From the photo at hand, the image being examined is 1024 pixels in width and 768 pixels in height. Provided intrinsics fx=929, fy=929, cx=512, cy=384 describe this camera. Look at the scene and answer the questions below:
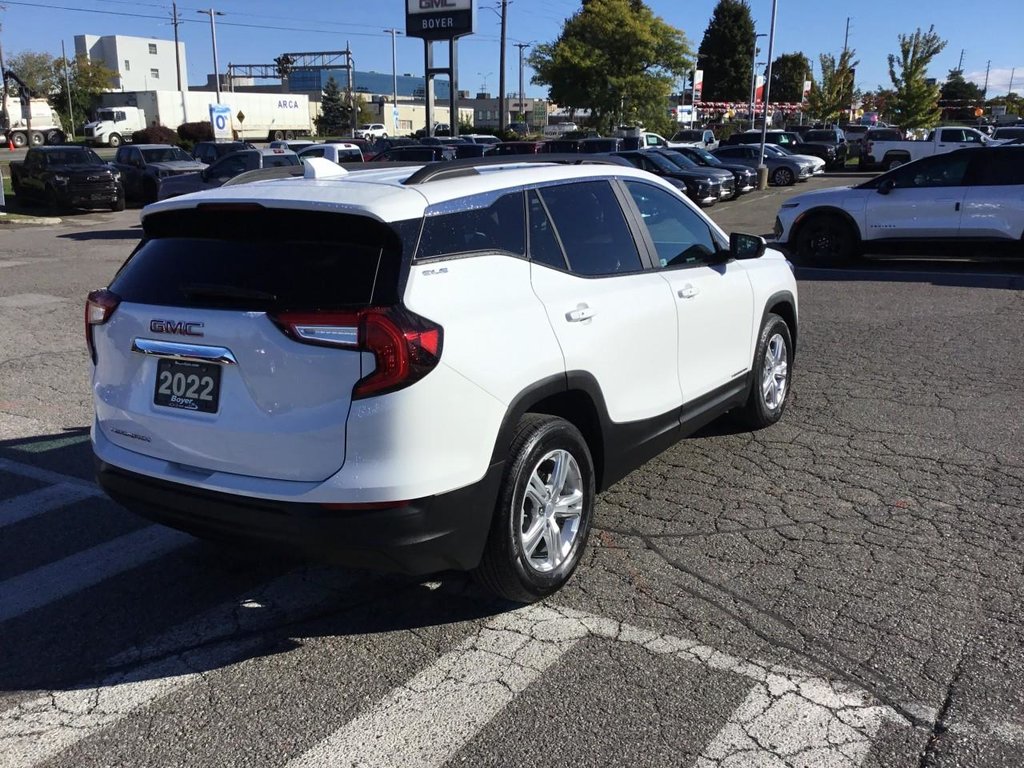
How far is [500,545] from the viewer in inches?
144

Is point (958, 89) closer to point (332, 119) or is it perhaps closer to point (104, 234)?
point (332, 119)

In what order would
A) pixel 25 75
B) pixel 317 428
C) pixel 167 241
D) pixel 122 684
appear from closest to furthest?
1. pixel 317 428
2. pixel 122 684
3. pixel 167 241
4. pixel 25 75

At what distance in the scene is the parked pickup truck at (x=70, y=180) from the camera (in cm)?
2386

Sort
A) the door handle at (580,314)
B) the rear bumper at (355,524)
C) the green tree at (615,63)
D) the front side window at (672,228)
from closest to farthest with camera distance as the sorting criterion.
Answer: the rear bumper at (355,524), the door handle at (580,314), the front side window at (672,228), the green tree at (615,63)

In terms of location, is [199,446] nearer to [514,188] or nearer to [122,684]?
[122,684]

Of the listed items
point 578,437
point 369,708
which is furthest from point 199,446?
point 578,437

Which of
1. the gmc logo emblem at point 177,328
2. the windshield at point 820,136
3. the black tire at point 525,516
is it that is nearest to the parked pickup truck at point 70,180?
the gmc logo emblem at point 177,328

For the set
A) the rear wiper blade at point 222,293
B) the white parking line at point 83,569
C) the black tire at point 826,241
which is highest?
the rear wiper blade at point 222,293

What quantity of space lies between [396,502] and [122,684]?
1280 millimetres

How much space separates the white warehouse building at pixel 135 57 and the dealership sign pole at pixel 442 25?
75.0 metres

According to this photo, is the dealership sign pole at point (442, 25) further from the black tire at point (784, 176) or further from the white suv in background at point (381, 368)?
the white suv in background at point (381, 368)

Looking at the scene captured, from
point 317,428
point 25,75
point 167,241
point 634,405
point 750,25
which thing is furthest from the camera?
point 750,25

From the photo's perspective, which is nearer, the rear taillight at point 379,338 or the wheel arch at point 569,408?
the rear taillight at point 379,338

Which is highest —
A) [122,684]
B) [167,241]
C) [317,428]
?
[167,241]
